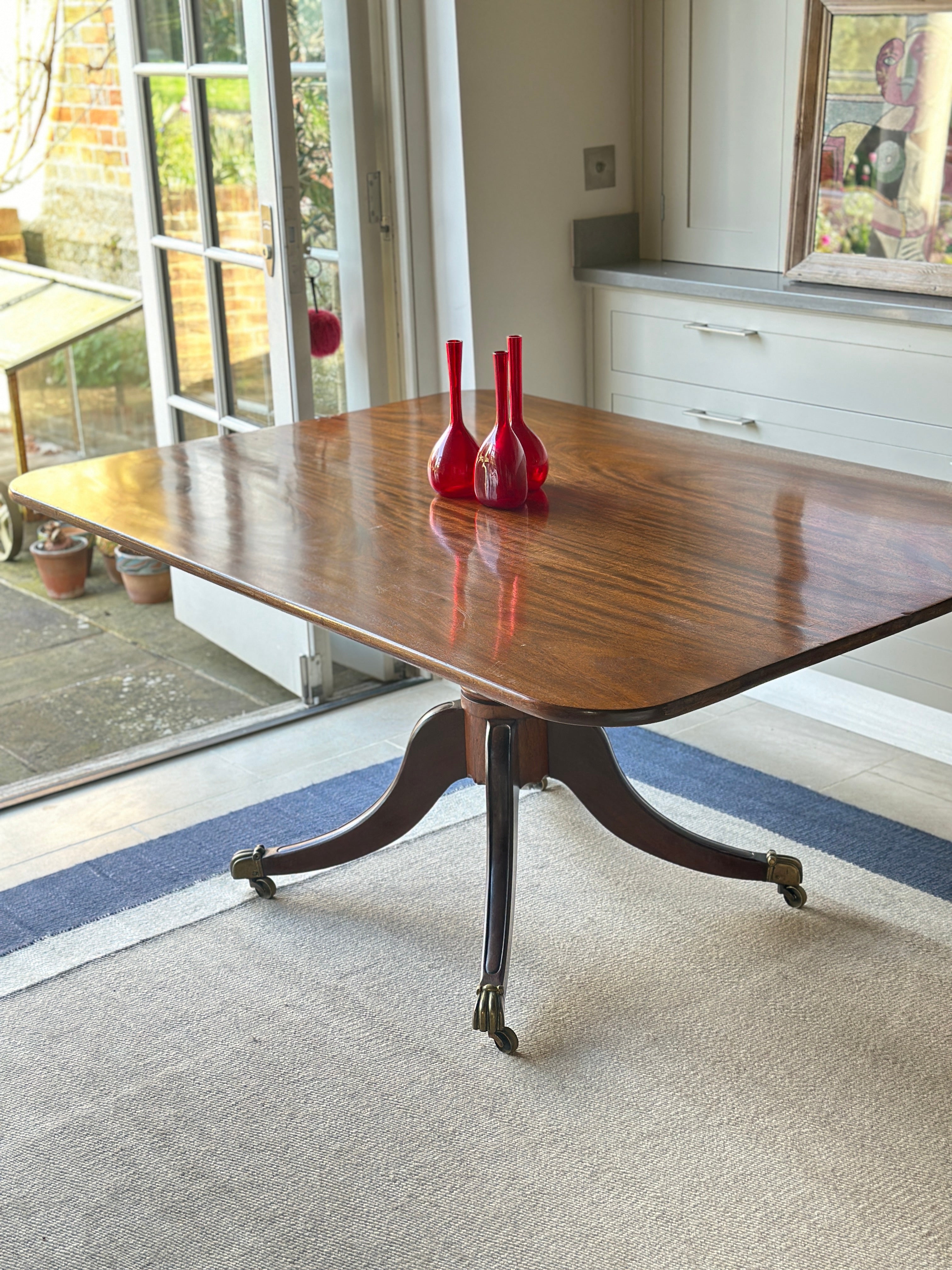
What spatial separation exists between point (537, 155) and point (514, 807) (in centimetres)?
173

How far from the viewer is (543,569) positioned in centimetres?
161

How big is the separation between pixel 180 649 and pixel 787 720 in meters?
1.74

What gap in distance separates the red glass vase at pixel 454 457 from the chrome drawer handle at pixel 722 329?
115cm

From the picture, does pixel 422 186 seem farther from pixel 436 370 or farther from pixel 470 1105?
pixel 470 1105

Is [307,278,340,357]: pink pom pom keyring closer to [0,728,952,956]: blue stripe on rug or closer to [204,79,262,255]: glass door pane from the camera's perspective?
[204,79,262,255]: glass door pane

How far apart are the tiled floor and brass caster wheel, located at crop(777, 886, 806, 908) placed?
0.40 meters

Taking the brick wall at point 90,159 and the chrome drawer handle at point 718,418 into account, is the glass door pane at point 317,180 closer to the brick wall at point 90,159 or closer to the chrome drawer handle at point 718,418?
the chrome drawer handle at point 718,418

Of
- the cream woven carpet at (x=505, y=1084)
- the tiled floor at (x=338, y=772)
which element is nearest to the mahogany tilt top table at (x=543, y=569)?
the cream woven carpet at (x=505, y=1084)

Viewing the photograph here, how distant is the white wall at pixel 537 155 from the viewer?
115 inches

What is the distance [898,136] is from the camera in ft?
Result: 8.75

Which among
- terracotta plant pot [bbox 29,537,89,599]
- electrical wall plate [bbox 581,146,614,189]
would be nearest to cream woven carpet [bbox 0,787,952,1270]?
electrical wall plate [bbox 581,146,614,189]

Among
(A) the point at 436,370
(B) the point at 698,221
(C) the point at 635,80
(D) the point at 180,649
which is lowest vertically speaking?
(D) the point at 180,649

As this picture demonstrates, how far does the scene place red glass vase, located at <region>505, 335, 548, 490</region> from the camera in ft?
6.03

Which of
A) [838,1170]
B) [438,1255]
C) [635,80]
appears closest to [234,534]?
[438,1255]
